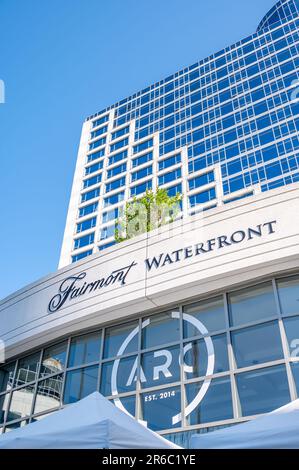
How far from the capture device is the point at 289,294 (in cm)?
668

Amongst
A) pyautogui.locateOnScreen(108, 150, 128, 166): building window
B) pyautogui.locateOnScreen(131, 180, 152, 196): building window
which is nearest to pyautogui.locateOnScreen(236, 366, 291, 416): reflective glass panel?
pyautogui.locateOnScreen(131, 180, 152, 196): building window

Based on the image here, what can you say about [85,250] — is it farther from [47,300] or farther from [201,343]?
[201,343]

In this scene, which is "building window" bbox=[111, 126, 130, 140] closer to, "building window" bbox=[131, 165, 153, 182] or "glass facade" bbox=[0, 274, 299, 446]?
"building window" bbox=[131, 165, 153, 182]

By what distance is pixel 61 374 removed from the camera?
331 inches

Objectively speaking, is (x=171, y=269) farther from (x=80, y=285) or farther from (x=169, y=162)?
(x=169, y=162)

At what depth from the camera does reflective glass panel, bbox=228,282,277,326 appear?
675cm

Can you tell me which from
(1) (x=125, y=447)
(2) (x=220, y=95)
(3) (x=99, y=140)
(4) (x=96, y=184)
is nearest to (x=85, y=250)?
(4) (x=96, y=184)

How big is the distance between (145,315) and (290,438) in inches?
190

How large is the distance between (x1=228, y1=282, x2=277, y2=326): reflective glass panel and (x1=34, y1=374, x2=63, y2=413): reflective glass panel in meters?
3.75

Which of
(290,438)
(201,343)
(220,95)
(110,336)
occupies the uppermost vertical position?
(220,95)

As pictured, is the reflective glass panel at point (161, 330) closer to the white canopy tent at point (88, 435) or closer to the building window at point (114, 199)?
the white canopy tent at point (88, 435)

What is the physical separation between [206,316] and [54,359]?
3.60 meters

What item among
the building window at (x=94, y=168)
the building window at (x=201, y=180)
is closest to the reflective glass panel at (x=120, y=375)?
the building window at (x=201, y=180)

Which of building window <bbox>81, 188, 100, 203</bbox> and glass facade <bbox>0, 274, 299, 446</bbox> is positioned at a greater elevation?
building window <bbox>81, 188, 100, 203</bbox>
